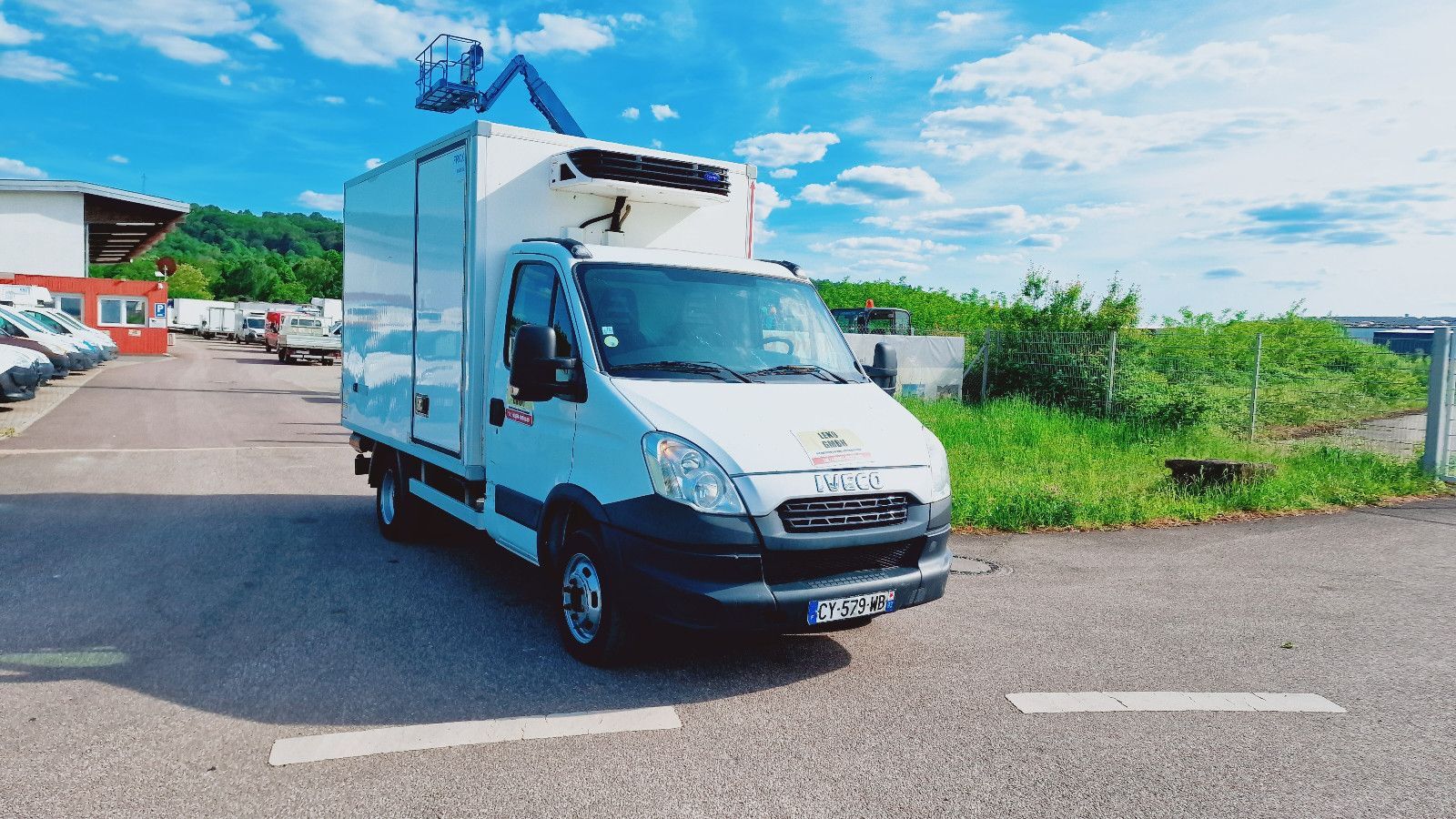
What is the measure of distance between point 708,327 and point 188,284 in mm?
140218

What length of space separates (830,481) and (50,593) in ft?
16.4

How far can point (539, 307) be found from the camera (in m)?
5.63

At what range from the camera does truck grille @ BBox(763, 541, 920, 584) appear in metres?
4.47

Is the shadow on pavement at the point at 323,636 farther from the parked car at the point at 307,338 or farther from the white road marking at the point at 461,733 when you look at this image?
the parked car at the point at 307,338

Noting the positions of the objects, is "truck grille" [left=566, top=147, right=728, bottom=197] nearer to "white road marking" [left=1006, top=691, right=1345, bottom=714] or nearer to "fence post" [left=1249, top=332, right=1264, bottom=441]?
"white road marking" [left=1006, top=691, right=1345, bottom=714]

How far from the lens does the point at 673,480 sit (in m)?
4.43

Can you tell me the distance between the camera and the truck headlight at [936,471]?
4948 millimetres

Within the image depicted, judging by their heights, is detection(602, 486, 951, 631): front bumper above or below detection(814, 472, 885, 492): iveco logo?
below

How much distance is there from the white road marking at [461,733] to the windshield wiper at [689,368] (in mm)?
1674

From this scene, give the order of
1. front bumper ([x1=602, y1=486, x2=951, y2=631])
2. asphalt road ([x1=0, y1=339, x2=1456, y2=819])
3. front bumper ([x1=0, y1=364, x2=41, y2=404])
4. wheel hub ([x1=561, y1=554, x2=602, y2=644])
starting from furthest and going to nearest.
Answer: front bumper ([x1=0, y1=364, x2=41, y2=404]) → wheel hub ([x1=561, y1=554, x2=602, y2=644]) → front bumper ([x1=602, y1=486, x2=951, y2=631]) → asphalt road ([x1=0, y1=339, x2=1456, y2=819])

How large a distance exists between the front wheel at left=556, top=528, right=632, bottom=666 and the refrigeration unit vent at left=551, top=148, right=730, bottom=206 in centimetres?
225

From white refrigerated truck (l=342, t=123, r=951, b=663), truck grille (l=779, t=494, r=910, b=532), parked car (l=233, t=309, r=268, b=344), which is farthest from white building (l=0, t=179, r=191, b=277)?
truck grille (l=779, t=494, r=910, b=532)

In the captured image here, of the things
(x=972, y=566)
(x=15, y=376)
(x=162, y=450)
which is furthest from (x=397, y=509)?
(x=15, y=376)

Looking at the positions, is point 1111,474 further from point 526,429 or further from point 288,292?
point 288,292
